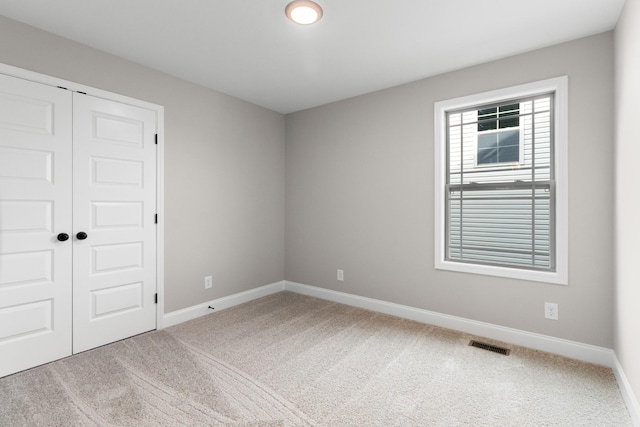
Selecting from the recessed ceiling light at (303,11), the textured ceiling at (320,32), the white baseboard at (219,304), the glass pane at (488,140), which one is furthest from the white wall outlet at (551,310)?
the white baseboard at (219,304)

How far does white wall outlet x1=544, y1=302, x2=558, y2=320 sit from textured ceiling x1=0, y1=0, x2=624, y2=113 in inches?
83.8

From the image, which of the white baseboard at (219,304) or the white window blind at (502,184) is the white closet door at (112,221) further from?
the white window blind at (502,184)

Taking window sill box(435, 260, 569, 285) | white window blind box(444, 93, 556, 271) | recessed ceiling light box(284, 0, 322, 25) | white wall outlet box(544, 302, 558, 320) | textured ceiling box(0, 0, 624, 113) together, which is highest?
textured ceiling box(0, 0, 624, 113)

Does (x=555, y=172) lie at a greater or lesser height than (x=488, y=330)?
greater

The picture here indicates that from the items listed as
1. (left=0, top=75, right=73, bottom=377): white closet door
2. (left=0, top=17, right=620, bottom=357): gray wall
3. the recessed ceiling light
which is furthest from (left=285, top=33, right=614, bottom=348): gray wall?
(left=0, top=75, right=73, bottom=377): white closet door

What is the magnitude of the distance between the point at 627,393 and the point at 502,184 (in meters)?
1.70

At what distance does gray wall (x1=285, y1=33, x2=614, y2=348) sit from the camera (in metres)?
2.45

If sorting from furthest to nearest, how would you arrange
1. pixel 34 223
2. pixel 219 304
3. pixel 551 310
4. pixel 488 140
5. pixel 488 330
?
pixel 219 304 → pixel 488 140 → pixel 488 330 → pixel 551 310 → pixel 34 223

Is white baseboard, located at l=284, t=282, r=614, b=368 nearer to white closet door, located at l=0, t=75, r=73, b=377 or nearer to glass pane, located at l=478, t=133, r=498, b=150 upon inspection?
glass pane, located at l=478, t=133, r=498, b=150

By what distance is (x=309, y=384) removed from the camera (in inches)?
85.7

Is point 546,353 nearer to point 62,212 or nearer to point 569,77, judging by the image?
point 569,77

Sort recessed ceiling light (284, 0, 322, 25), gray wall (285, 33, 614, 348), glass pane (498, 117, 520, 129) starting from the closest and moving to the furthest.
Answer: recessed ceiling light (284, 0, 322, 25) → gray wall (285, 33, 614, 348) → glass pane (498, 117, 520, 129)

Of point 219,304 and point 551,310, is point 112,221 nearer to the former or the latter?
point 219,304

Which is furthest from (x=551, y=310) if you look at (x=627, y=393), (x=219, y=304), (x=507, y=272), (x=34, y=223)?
(x=34, y=223)
